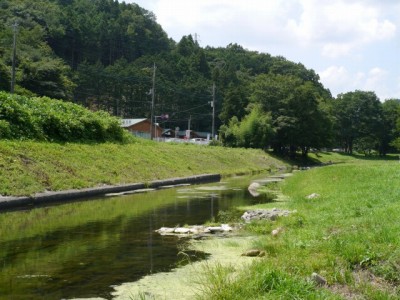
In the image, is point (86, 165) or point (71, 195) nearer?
A: point (71, 195)

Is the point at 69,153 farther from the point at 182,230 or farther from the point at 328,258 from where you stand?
the point at 328,258

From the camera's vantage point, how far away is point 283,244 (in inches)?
340

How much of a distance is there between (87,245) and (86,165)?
13235 mm

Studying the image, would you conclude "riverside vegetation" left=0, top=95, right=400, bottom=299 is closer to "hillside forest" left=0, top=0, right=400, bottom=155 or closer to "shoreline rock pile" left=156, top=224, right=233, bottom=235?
"shoreline rock pile" left=156, top=224, right=233, bottom=235

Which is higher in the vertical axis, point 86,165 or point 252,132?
point 252,132

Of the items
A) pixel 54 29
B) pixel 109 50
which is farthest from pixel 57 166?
pixel 109 50

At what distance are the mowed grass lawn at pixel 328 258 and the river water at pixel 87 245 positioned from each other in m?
1.77

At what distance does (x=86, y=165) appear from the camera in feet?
74.1

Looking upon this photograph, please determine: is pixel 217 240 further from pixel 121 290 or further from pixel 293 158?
pixel 293 158

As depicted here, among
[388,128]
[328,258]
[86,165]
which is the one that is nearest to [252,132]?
[86,165]

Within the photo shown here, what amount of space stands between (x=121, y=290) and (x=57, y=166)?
14759 millimetres

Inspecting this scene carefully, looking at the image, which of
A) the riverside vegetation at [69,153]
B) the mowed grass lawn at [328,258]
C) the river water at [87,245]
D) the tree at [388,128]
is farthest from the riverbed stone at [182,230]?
the tree at [388,128]

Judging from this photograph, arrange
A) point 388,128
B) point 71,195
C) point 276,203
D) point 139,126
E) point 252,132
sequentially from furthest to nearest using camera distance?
point 388,128 < point 139,126 < point 252,132 < point 71,195 < point 276,203

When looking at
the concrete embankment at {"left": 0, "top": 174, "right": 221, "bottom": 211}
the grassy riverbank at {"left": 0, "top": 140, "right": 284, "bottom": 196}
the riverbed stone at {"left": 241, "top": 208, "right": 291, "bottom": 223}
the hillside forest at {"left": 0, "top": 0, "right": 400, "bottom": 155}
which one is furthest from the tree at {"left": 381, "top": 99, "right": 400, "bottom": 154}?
the riverbed stone at {"left": 241, "top": 208, "right": 291, "bottom": 223}
